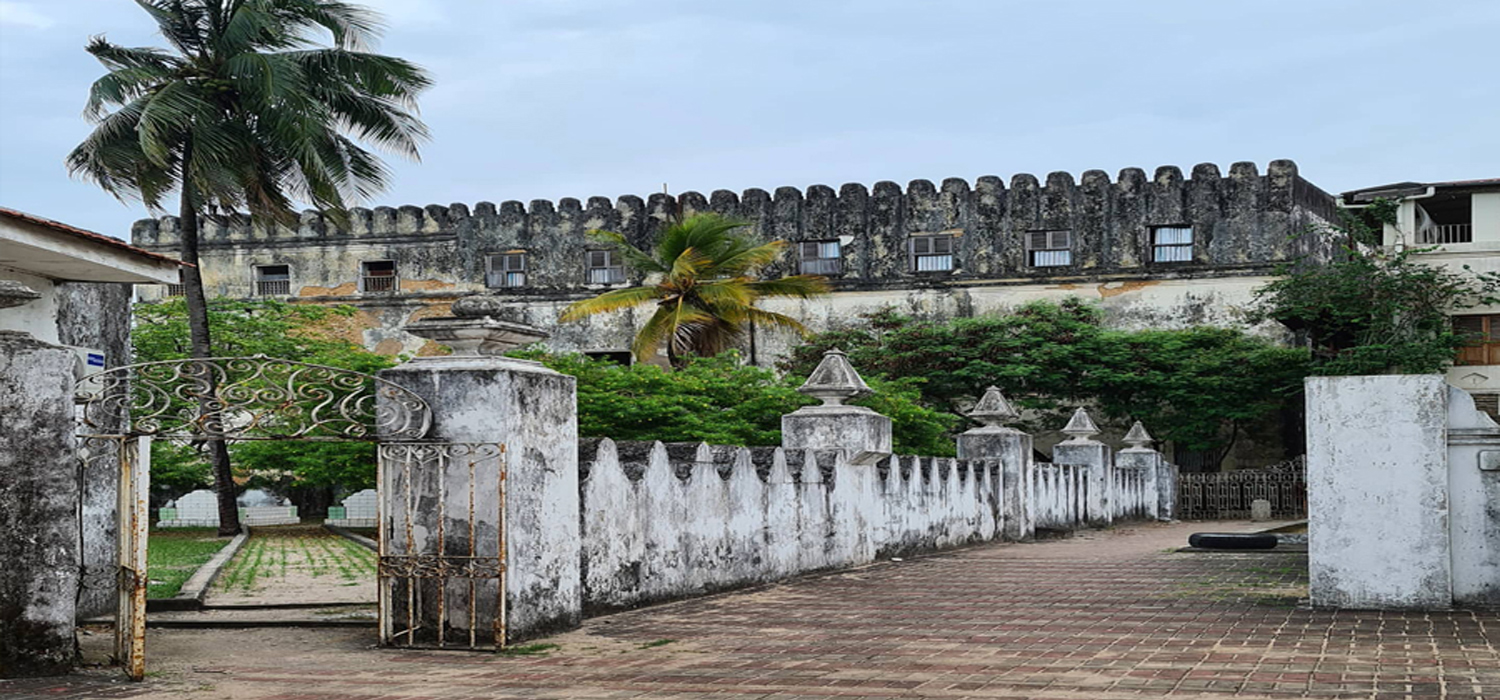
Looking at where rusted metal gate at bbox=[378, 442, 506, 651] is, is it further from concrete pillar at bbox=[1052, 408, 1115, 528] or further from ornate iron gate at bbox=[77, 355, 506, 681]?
concrete pillar at bbox=[1052, 408, 1115, 528]

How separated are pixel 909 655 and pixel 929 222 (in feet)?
100.0

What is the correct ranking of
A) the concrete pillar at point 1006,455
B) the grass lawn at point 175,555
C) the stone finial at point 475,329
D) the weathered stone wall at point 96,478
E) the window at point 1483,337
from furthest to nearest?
the window at point 1483,337 → the concrete pillar at point 1006,455 → the grass lawn at point 175,555 → the weathered stone wall at point 96,478 → the stone finial at point 475,329

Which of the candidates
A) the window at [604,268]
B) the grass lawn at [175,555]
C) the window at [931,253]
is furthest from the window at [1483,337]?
the grass lawn at [175,555]

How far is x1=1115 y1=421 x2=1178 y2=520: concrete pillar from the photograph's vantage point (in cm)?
2802

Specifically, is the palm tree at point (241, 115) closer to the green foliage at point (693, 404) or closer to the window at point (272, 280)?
the green foliage at point (693, 404)

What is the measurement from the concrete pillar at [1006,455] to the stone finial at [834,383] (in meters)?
4.52

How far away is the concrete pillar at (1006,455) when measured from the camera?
63.1ft

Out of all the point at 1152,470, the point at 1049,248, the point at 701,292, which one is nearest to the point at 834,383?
the point at 1152,470

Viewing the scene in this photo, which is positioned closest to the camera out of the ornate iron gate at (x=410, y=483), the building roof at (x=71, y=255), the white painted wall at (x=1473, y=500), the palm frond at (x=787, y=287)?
the ornate iron gate at (x=410, y=483)

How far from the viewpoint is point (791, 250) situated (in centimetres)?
3838

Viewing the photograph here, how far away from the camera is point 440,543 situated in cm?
845

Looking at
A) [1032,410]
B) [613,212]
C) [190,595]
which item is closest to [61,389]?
[190,595]

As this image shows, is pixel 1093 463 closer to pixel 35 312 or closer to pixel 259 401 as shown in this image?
pixel 35 312

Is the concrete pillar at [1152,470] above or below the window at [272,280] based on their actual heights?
below
